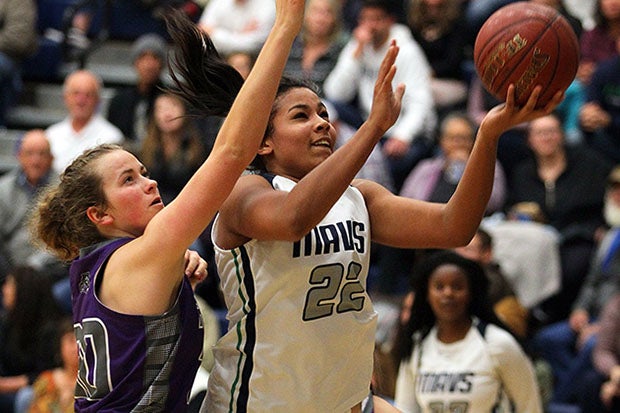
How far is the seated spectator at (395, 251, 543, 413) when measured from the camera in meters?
5.61

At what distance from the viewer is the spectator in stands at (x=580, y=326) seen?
282 inches

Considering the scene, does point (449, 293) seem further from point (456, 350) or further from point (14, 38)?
point (14, 38)

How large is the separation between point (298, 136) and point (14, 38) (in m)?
6.56

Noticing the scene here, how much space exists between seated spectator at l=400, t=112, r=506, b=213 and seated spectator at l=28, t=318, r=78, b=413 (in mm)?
2394

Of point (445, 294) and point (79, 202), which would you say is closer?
point (79, 202)

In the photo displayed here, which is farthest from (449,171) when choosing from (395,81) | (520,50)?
(520,50)

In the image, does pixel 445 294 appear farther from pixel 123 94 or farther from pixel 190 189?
pixel 123 94

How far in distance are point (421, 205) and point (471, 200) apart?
0.67ft

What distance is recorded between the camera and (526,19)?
145 inches

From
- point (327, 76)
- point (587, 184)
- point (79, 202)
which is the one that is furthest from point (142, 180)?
point (327, 76)

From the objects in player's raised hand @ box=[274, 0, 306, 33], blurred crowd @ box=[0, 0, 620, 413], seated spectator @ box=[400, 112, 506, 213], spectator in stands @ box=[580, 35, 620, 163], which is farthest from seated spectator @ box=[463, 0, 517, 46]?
player's raised hand @ box=[274, 0, 306, 33]

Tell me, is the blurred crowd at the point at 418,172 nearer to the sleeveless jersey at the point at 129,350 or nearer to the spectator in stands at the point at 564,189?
the spectator in stands at the point at 564,189

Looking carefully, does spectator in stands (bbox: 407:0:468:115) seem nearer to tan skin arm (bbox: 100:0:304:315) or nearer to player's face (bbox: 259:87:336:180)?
player's face (bbox: 259:87:336:180)

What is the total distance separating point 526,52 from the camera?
3.55 m
